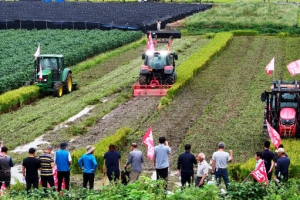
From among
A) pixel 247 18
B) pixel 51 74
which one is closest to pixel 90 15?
pixel 247 18

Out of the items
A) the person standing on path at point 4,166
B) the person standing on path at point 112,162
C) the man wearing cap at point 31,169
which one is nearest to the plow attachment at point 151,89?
the person standing on path at point 112,162

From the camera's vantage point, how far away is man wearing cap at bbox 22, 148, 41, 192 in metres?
16.7

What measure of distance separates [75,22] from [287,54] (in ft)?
83.6

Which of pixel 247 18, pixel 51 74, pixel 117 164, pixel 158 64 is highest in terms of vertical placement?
pixel 247 18

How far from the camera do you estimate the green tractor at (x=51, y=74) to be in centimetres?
3369

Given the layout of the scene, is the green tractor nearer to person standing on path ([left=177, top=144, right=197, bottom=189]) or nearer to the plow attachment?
the plow attachment

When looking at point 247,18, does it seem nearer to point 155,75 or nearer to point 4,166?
point 155,75

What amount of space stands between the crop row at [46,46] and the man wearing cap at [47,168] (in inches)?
698

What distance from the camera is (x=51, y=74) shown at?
112ft

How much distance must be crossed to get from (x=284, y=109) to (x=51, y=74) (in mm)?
Answer: 14084

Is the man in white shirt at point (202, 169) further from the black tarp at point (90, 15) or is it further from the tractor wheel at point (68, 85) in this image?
the black tarp at point (90, 15)

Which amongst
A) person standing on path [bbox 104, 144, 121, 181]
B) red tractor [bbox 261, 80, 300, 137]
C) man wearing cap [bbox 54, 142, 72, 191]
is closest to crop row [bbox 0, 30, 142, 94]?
red tractor [bbox 261, 80, 300, 137]

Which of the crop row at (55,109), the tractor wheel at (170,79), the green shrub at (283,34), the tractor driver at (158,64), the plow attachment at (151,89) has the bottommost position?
the crop row at (55,109)

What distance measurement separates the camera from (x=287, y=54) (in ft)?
155
